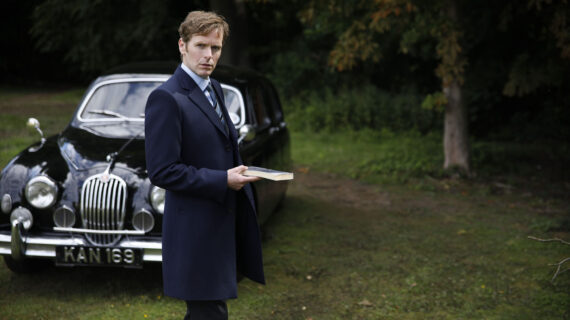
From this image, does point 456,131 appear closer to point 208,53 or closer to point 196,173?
point 208,53

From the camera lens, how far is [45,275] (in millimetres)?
5250

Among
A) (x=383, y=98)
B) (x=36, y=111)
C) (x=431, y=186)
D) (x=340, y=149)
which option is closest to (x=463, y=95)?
(x=431, y=186)

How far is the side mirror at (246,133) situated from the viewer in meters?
5.28

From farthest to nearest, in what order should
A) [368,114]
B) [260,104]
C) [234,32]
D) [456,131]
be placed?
1. [234,32]
2. [368,114]
3. [456,131]
4. [260,104]

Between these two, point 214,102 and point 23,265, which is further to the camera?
point 23,265

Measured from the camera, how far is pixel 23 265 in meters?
5.08

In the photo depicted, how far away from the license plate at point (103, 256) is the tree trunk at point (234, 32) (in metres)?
11.0

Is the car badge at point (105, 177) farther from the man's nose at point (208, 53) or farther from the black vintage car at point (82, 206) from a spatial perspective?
the man's nose at point (208, 53)

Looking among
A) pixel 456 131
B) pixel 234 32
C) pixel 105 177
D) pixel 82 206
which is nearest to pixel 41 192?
pixel 82 206

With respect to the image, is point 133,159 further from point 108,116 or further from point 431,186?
point 431,186

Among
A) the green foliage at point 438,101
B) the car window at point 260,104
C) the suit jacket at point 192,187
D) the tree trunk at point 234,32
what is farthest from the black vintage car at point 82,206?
the tree trunk at point 234,32

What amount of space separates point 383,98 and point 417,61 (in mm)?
1924

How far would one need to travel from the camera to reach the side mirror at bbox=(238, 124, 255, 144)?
5282 mm

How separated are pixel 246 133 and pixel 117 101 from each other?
1494mm
